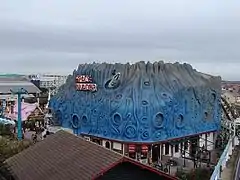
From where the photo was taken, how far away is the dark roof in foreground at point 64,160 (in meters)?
14.6

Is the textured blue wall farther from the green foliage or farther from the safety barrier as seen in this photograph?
the green foliage

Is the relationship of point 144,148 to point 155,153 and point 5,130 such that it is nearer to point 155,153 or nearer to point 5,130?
point 155,153

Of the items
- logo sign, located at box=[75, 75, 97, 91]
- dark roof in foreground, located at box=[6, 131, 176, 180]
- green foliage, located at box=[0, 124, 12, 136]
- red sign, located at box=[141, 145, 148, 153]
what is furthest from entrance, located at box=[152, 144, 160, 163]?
dark roof in foreground, located at box=[6, 131, 176, 180]

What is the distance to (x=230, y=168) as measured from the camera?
1382 inches

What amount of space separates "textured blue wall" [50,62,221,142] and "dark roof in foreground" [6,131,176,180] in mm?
18089

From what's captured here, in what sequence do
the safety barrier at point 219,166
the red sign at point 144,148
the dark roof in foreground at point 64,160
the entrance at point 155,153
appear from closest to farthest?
the dark roof in foreground at point 64,160 < the safety barrier at point 219,166 < the red sign at point 144,148 < the entrance at point 155,153

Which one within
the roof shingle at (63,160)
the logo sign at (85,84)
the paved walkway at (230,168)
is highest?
the logo sign at (85,84)

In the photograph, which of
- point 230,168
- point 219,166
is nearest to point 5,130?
point 230,168

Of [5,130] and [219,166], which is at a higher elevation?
[219,166]

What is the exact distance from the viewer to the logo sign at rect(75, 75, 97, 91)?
138 ft

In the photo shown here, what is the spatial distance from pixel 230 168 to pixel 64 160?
2192cm

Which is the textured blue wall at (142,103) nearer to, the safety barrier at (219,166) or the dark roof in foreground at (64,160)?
the safety barrier at (219,166)

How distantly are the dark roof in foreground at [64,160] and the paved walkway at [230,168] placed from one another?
15.8 m

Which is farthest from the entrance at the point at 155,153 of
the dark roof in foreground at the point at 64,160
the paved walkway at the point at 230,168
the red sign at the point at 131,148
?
the dark roof in foreground at the point at 64,160
